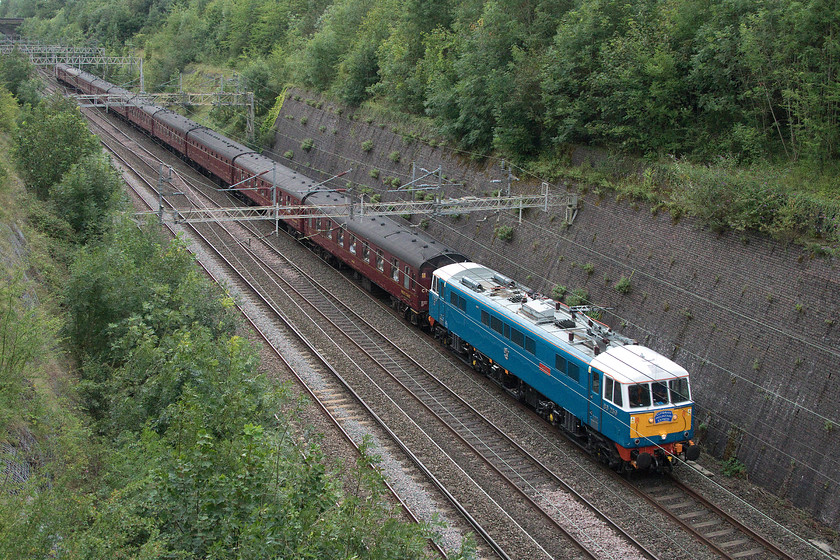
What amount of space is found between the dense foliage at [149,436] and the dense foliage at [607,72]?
585 inches

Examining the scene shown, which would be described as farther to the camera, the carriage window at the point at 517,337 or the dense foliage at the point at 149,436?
the carriage window at the point at 517,337

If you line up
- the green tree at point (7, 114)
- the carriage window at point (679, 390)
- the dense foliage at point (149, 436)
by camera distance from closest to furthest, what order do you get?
the dense foliage at point (149, 436) < the carriage window at point (679, 390) < the green tree at point (7, 114)

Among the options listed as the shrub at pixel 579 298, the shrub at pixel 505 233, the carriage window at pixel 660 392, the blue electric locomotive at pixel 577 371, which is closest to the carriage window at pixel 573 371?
the blue electric locomotive at pixel 577 371

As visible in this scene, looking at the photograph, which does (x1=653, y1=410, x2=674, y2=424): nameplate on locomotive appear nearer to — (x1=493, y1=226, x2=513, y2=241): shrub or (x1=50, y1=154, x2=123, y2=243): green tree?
(x1=493, y1=226, x2=513, y2=241): shrub

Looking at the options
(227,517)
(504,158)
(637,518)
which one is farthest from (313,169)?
(227,517)

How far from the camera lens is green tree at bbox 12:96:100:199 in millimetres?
26406

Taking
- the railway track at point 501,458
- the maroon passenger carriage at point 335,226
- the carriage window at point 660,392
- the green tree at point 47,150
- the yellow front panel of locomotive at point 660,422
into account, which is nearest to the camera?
the railway track at point 501,458

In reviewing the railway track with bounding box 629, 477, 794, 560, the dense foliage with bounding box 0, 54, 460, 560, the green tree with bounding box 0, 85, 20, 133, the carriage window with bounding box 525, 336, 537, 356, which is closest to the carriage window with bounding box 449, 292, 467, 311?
the carriage window with bounding box 525, 336, 537, 356

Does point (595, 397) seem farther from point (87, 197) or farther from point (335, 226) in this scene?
point (87, 197)

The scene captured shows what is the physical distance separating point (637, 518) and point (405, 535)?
7.80 metres

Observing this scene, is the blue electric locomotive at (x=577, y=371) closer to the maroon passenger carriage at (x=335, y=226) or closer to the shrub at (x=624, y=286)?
the maroon passenger carriage at (x=335, y=226)

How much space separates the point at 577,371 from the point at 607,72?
42.5ft

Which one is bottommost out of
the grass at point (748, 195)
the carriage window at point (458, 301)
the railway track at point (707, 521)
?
the railway track at point (707, 521)

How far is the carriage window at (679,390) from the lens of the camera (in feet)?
54.3
